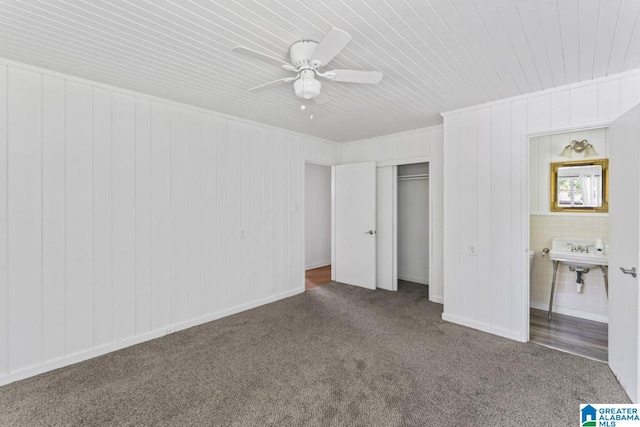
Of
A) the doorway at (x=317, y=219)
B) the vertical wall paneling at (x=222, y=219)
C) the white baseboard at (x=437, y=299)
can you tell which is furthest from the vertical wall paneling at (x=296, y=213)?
the white baseboard at (x=437, y=299)

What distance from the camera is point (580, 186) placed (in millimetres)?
3584

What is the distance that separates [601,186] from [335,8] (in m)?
3.72

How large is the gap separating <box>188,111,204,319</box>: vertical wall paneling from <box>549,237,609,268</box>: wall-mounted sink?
4.09 meters

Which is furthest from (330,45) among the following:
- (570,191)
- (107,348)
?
(570,191)

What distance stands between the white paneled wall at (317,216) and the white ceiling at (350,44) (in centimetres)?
353

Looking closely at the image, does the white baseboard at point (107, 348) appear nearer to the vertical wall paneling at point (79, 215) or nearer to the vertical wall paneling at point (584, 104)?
the vertical wall paneling at point (79, 215)

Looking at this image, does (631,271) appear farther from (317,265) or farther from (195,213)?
(317,265)

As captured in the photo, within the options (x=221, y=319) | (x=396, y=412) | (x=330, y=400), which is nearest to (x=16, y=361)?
(x=221, y=319)

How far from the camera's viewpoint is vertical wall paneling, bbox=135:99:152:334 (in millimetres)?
2949

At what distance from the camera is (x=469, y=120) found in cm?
336

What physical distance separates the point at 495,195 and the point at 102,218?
3.83m

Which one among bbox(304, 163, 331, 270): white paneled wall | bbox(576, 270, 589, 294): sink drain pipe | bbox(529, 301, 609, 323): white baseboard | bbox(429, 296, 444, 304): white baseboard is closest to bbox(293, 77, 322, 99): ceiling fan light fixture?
bbox(429, 296, 444, 304): white baseboard

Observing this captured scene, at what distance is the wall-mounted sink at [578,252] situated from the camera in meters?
3.27

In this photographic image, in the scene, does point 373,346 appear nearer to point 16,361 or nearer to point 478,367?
point 478,367
